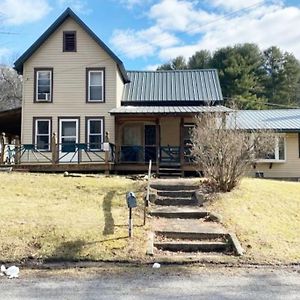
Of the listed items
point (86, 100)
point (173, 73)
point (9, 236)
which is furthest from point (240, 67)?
point (9, 236)

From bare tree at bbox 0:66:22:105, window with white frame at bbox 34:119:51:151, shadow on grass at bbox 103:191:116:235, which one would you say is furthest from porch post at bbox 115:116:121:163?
bare tree at bbox 0:66:22:105

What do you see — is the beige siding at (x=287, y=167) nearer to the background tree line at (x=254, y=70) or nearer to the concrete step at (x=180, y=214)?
the concrete step at (x=180, y=214)

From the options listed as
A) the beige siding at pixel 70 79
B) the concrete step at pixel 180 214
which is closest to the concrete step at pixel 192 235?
the concrete step at pixel 180 214

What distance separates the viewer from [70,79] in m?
22.3

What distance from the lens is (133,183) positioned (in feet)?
45.6

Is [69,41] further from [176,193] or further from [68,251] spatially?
[68,251]

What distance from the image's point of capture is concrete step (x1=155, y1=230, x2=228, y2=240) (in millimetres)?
9164

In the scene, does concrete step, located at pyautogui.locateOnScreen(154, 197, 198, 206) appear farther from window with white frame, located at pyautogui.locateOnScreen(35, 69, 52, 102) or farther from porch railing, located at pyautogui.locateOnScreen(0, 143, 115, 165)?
window with white frame, located at pyautogui.locateOnScreen(35, 69, 52, 102)

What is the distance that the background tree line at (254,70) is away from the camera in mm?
45594

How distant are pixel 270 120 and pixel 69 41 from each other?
40.2 ft

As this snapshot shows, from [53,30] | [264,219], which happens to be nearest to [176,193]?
[264,219]

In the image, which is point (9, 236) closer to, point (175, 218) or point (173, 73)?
point (175, 218)

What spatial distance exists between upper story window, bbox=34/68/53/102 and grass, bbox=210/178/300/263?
12551 millimetres

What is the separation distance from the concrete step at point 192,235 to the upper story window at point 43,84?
14.8m
